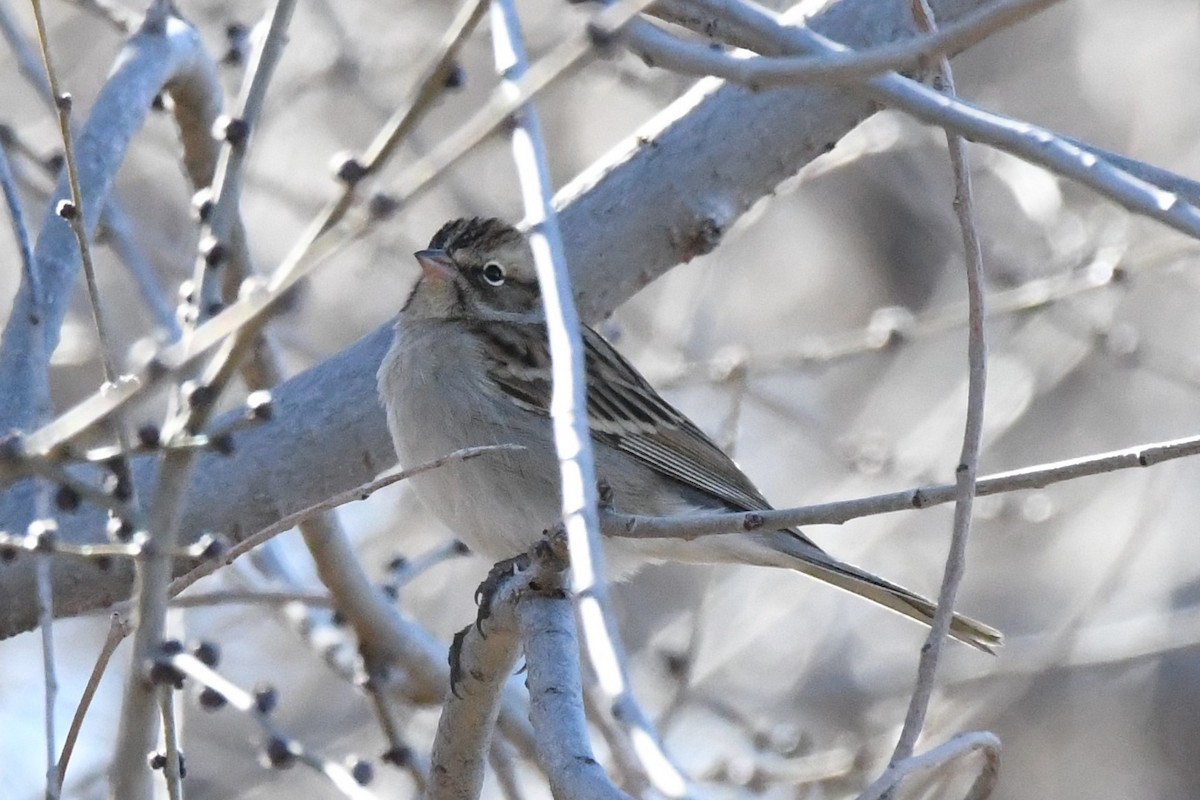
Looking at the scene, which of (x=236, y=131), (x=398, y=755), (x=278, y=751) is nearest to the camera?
(x=236, y=131)

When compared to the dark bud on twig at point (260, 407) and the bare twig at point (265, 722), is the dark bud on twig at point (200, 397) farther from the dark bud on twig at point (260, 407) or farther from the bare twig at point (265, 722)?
the bare twig at point (265, 722)

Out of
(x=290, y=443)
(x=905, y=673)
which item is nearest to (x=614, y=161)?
(x=290, y=443)

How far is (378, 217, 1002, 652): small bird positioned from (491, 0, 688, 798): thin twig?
2.08m

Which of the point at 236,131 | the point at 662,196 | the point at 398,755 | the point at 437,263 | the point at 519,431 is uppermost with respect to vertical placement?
the point at 437,263

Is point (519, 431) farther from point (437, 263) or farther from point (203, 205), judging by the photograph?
point (203, 205)

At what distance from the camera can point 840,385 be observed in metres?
8.77

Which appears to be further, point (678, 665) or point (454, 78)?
point (678, 665)

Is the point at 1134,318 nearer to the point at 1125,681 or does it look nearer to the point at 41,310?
the point at 1125,681

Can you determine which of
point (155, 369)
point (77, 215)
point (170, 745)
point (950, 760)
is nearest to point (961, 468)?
point (950, 760)

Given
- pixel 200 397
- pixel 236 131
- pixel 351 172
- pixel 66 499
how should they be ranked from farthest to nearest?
pixel 66 499, pixel 236 131, pixel 200 397, pixel 351 172

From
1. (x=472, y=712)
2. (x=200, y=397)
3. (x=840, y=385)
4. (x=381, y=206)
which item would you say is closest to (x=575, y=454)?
(x=381, y=206)

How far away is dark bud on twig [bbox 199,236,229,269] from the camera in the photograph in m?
2.54

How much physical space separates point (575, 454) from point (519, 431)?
2896 millimetres

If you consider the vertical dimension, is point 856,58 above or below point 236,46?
below
